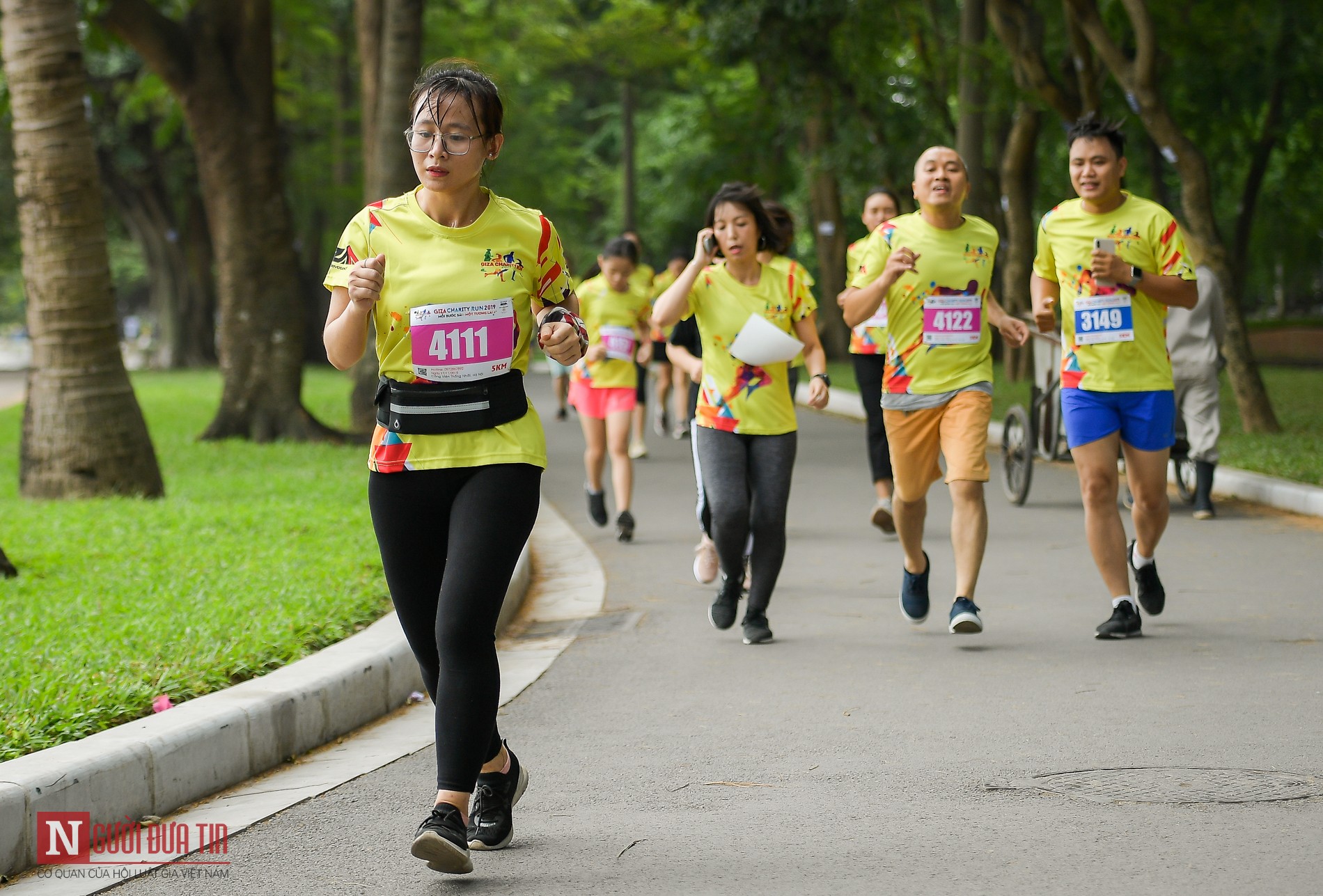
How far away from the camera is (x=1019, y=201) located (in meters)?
23.7

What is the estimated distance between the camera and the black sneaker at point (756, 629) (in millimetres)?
7219

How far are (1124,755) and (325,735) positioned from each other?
2645 mm

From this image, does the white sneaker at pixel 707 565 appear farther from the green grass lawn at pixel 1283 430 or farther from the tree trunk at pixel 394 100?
the tree trunk at pixel 394 100

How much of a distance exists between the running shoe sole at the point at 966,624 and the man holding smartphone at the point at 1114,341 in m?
0.59

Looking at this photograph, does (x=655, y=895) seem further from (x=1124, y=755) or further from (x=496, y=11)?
(x=496, y=11)

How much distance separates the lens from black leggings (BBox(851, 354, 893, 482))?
10.1 metres

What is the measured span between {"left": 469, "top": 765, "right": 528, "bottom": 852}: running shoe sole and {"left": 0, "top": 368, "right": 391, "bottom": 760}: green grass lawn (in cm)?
140

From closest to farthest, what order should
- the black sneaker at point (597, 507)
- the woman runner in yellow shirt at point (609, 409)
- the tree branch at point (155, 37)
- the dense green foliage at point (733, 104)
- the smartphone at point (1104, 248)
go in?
1. the smartphone at point (1104, 248)
2. the woman runner in yellow shirt at point (609, 409)
3. the black sneaker at point (597, 507)
4. the tree branch at point (155, 37)
5. the dense green foliage at point (733, 104)

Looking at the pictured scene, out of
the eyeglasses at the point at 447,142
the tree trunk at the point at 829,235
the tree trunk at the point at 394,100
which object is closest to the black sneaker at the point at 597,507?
the tree trunk at the point at 394,100

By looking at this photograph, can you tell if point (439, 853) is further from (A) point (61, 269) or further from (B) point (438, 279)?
(A) point (61, 269)

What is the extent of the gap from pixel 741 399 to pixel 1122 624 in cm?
187

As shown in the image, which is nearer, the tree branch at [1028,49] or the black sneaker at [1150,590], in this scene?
the black sneaker at [1150,590]

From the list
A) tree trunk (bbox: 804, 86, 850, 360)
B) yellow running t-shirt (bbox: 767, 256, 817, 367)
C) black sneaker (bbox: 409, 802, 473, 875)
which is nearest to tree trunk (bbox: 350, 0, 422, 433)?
yellow running t-shirt (bbox: 767, 256, 817, 367)

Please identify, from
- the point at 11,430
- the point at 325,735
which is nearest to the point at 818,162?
the point at 11,430
